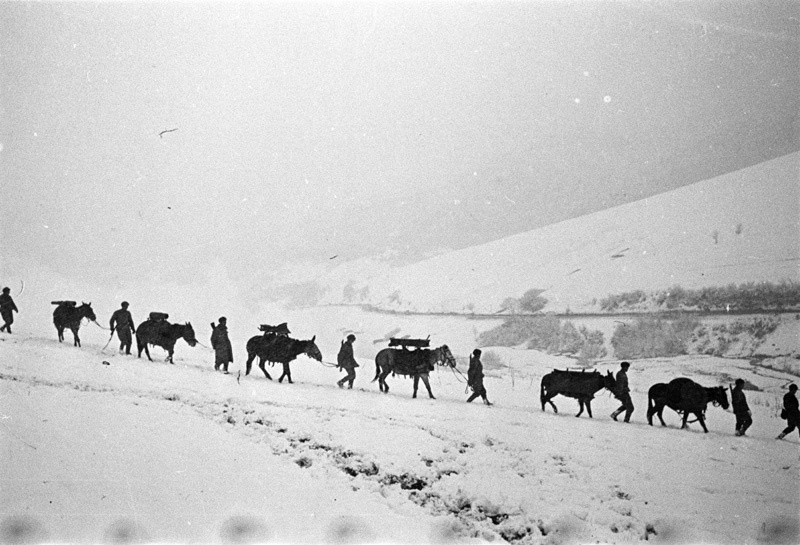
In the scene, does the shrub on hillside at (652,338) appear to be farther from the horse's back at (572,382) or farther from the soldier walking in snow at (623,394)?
the horse's back at (572,382)

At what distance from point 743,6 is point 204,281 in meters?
10.6

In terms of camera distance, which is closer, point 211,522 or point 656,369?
point 211,522

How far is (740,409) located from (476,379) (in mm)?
3920

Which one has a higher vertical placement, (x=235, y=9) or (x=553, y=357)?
(x=235, y=9)

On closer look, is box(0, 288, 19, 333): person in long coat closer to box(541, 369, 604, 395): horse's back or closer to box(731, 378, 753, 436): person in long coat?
box(541, 369, 604, 395): horse's back

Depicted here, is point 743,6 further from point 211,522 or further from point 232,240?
point 211,522

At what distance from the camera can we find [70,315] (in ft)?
35.0

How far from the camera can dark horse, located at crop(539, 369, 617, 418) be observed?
8.70 metres

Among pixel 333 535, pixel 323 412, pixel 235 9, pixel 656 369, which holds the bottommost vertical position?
pixel 333 535

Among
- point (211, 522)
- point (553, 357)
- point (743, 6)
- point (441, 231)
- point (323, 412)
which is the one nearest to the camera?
point (211, 522)

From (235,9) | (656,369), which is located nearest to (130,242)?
(235,9)

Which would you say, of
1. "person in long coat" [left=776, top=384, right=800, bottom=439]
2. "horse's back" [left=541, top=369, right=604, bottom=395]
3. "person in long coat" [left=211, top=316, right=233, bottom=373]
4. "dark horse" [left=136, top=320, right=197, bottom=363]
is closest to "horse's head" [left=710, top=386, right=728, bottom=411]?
"person in long coat" [left=776, top=384, right=800, bottom=439]

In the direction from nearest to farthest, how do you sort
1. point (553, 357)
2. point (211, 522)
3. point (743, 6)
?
point (211, 522)
point (743, 6)
point (553, 357)

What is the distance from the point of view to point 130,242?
10188mm
